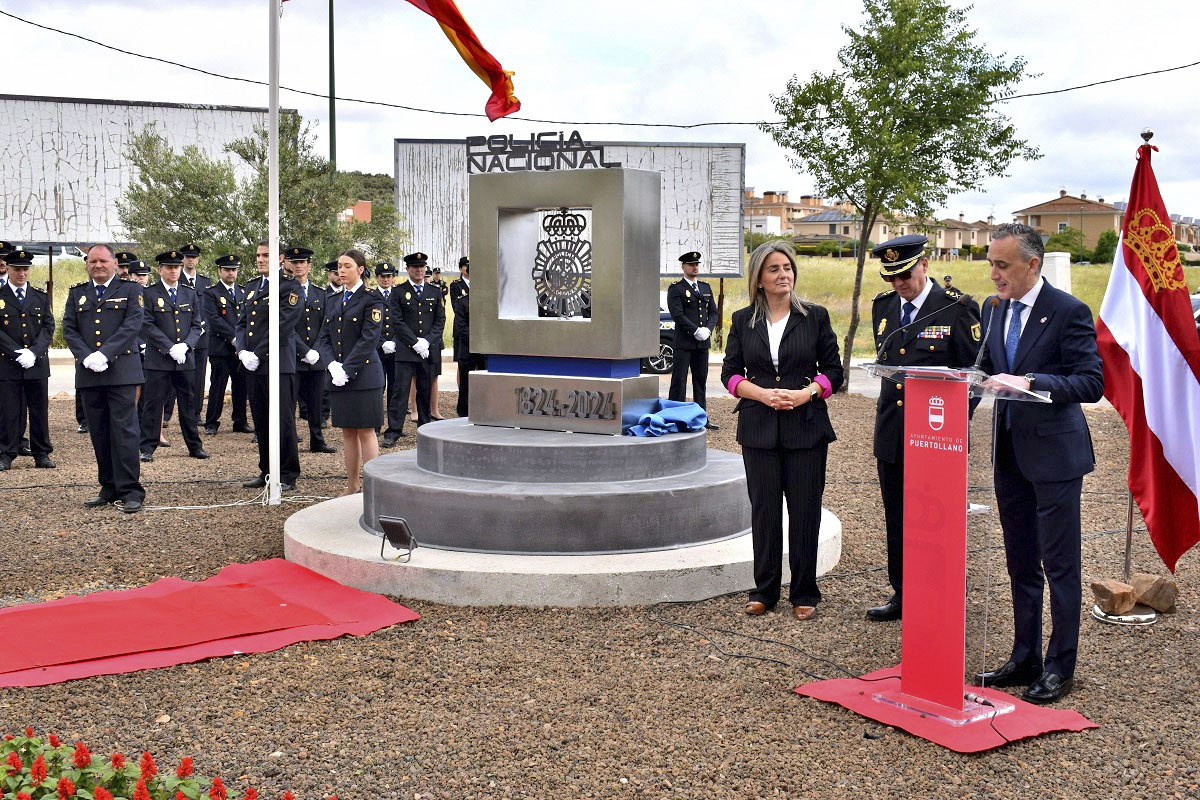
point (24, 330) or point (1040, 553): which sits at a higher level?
point (24, 330)

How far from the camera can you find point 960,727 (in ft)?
14.0

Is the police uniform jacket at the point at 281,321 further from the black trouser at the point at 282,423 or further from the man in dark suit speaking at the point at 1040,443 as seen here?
the man in dark suit speaking at the point at 1040,443

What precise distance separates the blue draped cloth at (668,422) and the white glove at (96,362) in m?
3.94

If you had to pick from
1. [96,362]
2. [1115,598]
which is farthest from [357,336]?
[1115,598]

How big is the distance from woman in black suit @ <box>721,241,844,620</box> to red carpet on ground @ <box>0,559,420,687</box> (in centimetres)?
185

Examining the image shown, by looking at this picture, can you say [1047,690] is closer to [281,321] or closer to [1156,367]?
[1156,367]

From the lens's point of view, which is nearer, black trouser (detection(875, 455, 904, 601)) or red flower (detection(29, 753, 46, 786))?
red flower (detection(29, 753, 46, 786))

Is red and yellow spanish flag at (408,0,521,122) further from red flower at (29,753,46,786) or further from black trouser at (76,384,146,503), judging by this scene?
red flower at (29,753,46,786)

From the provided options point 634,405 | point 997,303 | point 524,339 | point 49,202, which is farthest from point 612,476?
point 49,202

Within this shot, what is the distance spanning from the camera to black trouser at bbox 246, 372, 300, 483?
9.47 meters

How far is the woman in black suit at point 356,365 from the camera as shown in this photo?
27.9 ft

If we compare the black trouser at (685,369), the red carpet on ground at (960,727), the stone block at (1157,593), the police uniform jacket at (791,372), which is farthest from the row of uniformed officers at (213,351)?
the stone block at (1157,593)

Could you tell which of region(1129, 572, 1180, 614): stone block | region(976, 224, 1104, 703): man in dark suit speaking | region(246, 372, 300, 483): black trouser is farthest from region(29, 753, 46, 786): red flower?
region(246, 372, 300, 483): black trouser

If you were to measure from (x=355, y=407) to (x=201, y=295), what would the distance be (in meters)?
5.24
